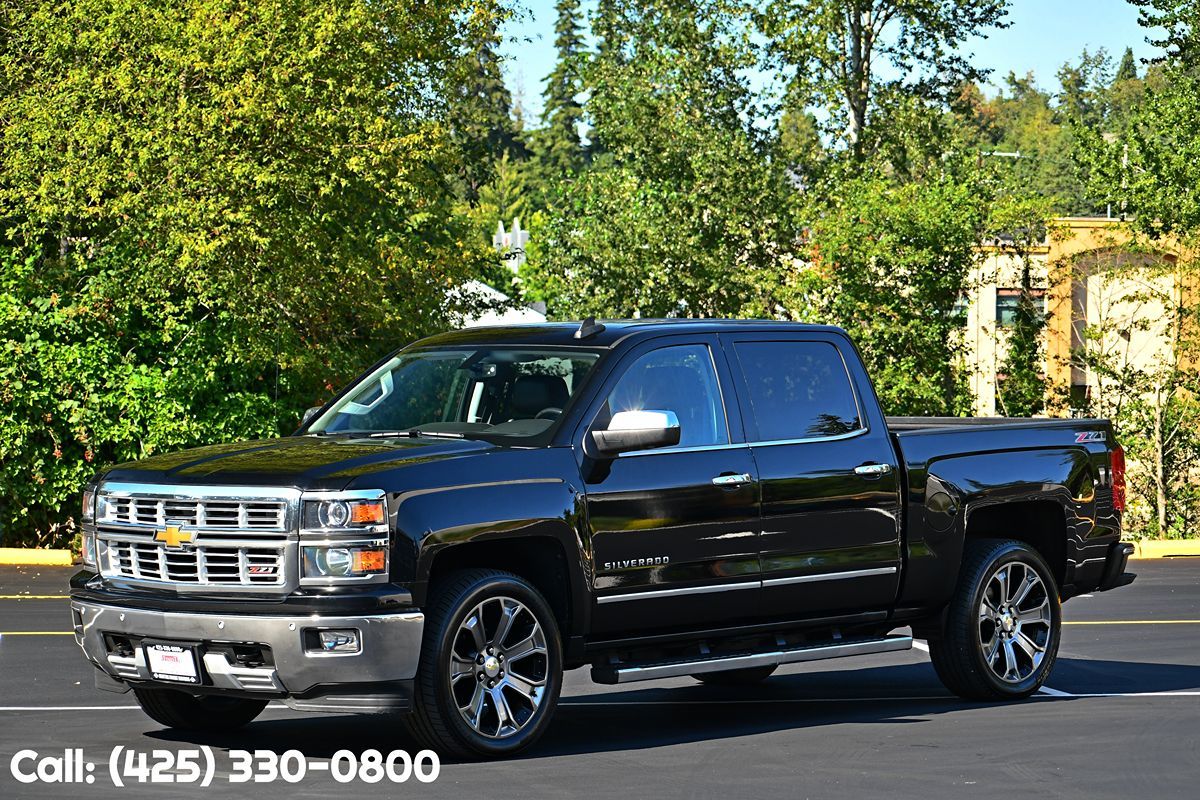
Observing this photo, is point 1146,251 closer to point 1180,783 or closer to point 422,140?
point 422,140

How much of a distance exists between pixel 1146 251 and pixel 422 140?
1194cm

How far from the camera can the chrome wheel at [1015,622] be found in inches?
438

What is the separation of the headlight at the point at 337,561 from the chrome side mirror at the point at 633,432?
1379mm

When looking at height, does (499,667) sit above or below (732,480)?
below

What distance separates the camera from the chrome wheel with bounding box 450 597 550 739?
8656mm

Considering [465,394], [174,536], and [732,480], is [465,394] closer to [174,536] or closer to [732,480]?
[732,480]

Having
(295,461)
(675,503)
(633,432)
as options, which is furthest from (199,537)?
(675,503)

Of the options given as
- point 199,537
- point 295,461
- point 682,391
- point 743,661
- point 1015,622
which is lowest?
point 1015,622

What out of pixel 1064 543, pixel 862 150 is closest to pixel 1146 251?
pixel 862 150

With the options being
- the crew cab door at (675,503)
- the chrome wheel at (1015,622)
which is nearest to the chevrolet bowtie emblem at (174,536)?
the crew cab door at (675,503)

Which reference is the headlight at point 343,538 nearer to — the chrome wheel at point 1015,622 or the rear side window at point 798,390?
the rear side window at point 798,390

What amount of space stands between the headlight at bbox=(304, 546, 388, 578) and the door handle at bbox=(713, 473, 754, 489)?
6.84ft

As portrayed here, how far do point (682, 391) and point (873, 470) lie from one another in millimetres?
1283

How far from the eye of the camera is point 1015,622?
444 inches
